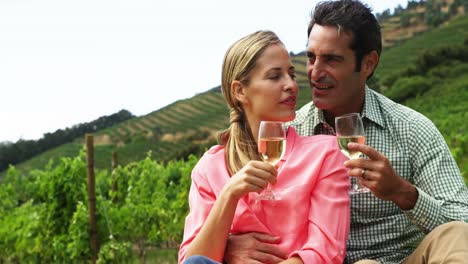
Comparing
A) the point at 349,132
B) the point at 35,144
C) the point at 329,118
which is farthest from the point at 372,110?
the point at 35,144

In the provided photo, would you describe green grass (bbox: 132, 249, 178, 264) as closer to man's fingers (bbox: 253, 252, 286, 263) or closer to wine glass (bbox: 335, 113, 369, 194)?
man's fingers (bbox: 253, 252, 286, 263)

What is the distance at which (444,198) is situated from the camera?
2.85 m

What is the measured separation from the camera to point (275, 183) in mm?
2393

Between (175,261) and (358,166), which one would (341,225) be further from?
→ (175,261)

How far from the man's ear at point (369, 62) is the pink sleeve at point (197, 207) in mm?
1038

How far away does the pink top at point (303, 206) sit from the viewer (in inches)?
95.7

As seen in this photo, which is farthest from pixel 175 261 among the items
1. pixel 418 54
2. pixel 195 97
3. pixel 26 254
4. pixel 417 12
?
pixel 417 12

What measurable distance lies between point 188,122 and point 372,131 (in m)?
49.0

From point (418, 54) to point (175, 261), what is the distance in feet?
173

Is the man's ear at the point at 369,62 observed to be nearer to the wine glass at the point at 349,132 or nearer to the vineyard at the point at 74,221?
the wine glass at the point at 349,132

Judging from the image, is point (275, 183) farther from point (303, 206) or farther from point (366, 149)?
point (366, 149)

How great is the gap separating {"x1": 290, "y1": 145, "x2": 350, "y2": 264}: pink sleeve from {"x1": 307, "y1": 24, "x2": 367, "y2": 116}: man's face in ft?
1.79

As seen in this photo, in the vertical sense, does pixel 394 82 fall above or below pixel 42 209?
below

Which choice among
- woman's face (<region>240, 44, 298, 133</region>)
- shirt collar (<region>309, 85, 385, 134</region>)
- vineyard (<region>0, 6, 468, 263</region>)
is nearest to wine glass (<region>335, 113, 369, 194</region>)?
woman's face (<region>240, 44, 298, 133</region>)
